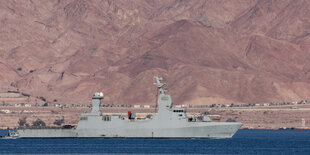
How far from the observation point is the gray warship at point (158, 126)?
124938mm

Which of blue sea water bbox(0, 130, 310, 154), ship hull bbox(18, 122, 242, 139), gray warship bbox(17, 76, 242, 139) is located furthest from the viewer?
ship hull bbox(18, 122, 242, 139)

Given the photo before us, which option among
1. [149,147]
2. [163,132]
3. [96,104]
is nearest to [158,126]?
[163,132]

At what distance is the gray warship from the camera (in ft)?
410

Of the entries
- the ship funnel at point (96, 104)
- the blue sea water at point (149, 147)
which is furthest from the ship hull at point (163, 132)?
the ship funnel at point (96, 104)

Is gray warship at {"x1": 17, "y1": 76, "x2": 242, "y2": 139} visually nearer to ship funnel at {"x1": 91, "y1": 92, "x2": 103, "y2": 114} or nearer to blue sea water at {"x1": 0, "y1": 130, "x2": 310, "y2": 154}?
ship funnel at {"x1": 91, "y1": 92, "x2": 103, "y2": 114}

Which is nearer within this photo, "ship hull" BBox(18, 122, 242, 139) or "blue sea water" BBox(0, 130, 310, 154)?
"blue sea water" BBox(0, 130, 310, 154)

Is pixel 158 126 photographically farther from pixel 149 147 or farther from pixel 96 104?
pixel 149 147

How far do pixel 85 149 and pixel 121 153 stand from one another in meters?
8.66

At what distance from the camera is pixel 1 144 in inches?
5059

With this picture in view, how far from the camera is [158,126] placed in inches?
4970

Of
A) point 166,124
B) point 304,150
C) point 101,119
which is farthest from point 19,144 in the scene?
point 304,150

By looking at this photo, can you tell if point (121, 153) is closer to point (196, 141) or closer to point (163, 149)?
point (163, 149)

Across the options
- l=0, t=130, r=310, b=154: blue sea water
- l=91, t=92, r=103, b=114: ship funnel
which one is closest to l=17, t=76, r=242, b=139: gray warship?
l=91, t=92, r=103, b=114: ship funnel

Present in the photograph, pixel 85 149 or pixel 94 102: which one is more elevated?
pixel 94 102
